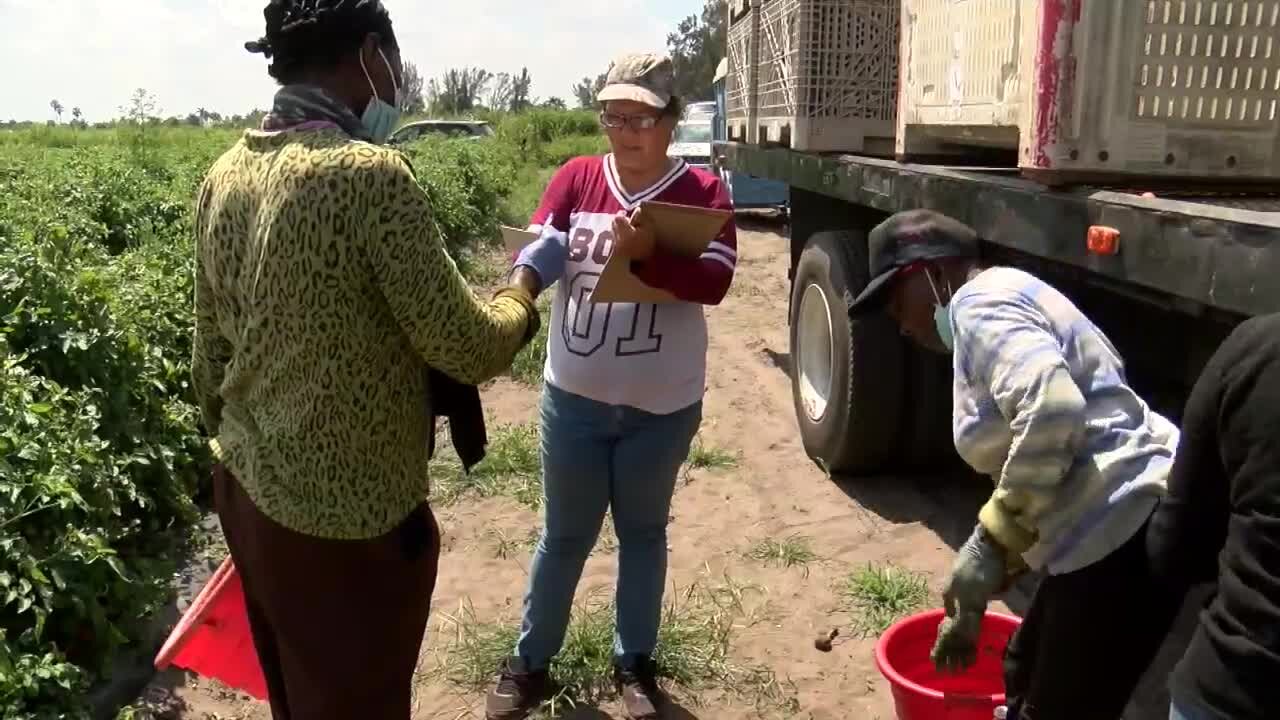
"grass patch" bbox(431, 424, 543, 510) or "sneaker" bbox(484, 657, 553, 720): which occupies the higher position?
"sneaker" bbox(484, 657, 553, 720)

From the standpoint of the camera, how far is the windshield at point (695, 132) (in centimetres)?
1705

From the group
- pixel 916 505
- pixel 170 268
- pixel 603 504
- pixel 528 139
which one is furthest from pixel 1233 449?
pixel 528 139

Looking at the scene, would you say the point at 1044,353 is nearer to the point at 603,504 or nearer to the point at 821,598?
the point at 603,504

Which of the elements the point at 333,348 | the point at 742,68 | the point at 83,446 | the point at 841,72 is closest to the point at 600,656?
the point at 83,446

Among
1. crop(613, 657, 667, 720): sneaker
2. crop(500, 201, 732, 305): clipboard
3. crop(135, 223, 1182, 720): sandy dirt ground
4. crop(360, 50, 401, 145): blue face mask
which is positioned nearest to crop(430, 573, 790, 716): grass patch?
crop(135, 223, 1182, 720): sandy dirt ground

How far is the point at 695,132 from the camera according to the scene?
17203 mm

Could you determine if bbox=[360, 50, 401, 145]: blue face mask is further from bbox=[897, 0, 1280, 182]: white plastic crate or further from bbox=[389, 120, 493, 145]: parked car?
bbox=[389, 120, 493, 145]: parked car

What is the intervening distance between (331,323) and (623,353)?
1.10 meters

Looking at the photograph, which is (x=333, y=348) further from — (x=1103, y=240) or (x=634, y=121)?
(x=1103, y=240)

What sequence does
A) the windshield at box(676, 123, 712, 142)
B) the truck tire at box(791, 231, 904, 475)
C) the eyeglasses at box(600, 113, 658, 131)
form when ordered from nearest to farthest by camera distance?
the eyeglasses at box(600, 113, 658, 131), the truck tire at box(791, 231, 904, 475), the windshield at box(676, 123, 712, 142)

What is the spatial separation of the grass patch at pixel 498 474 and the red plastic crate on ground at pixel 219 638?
235 cm

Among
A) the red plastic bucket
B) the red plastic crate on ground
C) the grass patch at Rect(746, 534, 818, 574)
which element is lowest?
the grass patch at Rect(746, 534, 818, 574)

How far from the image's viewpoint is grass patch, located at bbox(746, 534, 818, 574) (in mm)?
4309

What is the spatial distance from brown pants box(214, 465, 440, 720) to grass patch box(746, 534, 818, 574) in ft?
7.91
